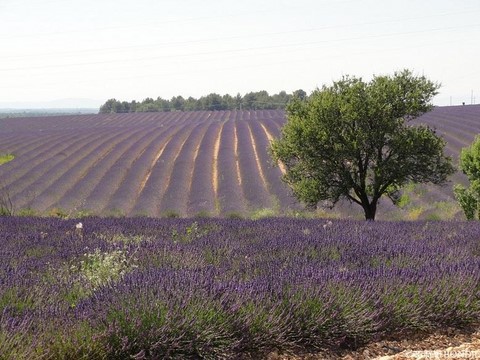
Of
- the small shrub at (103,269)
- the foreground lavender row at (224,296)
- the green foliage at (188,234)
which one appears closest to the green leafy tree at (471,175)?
the foreground lavender row at (224,296)

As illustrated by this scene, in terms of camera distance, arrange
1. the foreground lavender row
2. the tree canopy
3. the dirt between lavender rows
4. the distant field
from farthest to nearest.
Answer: the tree canopy
the distant field
the dirt between lavender rows
the foreground lavender row

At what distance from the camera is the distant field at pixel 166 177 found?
1878 cm

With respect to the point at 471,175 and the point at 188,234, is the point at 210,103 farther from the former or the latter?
the point at 188,234

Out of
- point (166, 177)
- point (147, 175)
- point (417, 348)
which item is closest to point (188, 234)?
point (417, 348)

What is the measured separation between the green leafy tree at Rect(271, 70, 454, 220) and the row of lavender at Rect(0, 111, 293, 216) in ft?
13.8

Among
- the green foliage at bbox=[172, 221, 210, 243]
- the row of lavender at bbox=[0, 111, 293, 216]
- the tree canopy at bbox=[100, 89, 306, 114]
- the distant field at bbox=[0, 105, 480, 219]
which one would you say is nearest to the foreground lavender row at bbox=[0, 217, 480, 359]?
the green foliage at bbox=[172, 221, 210, 243]

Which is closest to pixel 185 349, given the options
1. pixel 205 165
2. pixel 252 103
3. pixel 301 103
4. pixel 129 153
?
pixel 301 103

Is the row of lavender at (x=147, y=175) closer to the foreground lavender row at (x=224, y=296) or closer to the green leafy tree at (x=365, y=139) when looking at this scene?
the green leafy tree at (x=365, y=139)

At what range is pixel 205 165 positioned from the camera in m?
25.2

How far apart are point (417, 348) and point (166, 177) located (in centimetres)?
1997

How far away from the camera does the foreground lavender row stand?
334 cm

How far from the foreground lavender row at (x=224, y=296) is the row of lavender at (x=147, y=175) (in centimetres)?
1232

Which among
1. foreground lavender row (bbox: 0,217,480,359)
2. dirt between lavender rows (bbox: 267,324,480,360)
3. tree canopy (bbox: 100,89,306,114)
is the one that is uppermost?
tree canopy (bbox: 100,89,306,114)

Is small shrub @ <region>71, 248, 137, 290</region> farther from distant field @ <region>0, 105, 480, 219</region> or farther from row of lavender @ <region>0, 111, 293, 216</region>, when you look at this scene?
row of lavender @ <region>0, 111, 293, 216</region>
